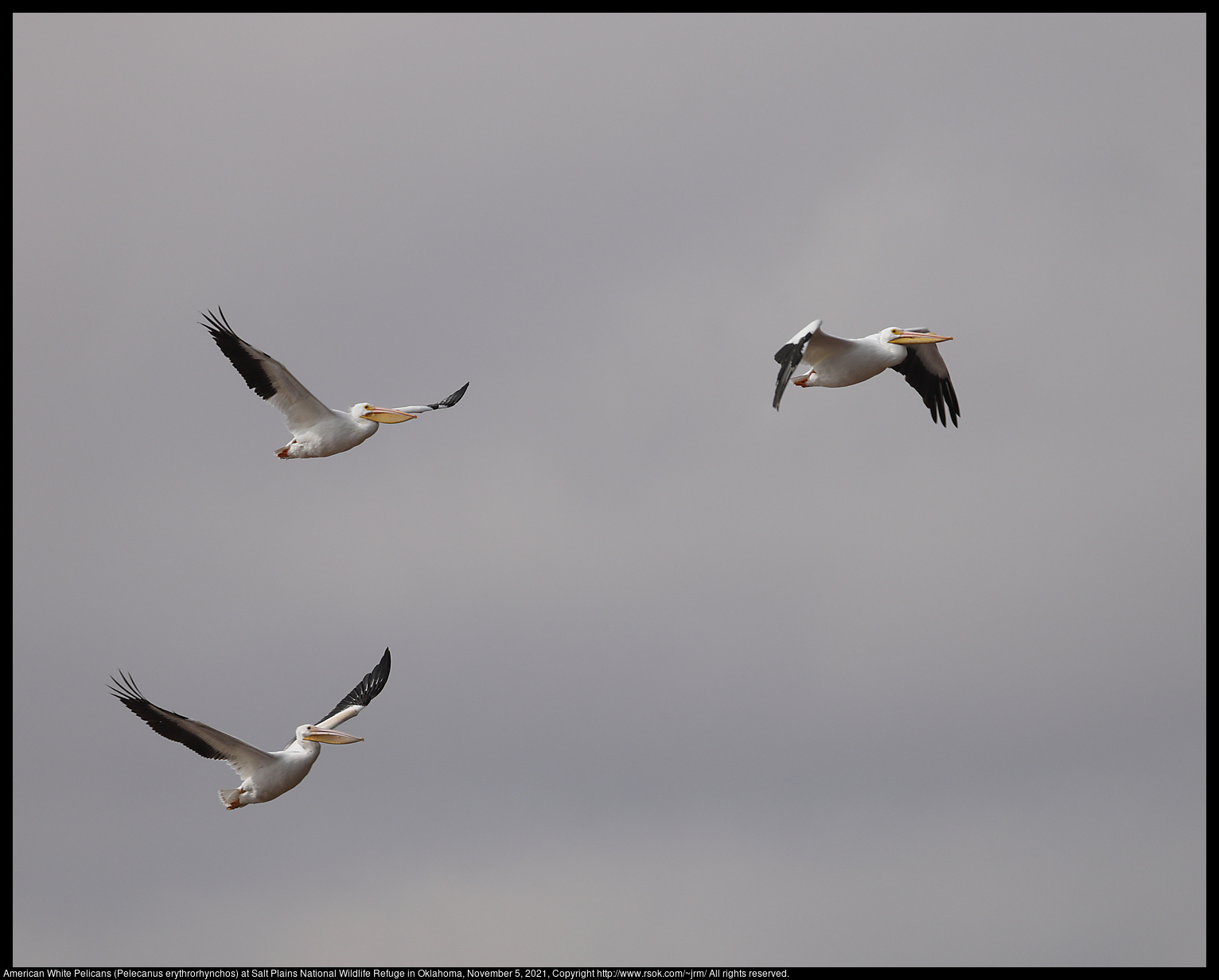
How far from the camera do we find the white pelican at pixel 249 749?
2205cm

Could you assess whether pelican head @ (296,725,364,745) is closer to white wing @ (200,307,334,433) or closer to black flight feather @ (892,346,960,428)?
white wing @ (200,307,334,433)

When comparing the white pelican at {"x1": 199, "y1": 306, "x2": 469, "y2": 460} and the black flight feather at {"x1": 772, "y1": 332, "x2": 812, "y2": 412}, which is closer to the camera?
the black flight feather at {"x1": 772, "y1": 332, "x2": 812, "y2": 412}

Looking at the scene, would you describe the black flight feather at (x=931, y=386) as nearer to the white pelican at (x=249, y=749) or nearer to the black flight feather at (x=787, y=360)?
the black flight feather at (x=787, y=360)

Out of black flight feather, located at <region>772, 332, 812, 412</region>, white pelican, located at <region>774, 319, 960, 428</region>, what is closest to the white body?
white pelican, located at <region>774, 319, 960, 428</region>

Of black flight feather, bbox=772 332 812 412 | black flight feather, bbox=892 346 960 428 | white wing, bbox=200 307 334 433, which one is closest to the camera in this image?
black flight feather, bbox=772 332 812 412

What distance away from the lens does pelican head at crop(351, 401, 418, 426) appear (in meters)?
24.5

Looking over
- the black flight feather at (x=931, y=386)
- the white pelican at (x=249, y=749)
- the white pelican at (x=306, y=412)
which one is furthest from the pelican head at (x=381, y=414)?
the black flight feather at (x=931, y=386)

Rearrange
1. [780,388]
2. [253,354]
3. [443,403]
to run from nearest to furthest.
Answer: [780,388] < [253,354] < [443,403]

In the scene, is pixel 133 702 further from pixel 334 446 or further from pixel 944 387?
pixel 944 387

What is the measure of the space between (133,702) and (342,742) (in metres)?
3.28

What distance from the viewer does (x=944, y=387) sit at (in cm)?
2647

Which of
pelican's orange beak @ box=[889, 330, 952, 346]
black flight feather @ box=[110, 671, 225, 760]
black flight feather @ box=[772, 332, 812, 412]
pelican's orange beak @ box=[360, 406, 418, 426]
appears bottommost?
black flight feather @ box=[110, 671, 225, 760]

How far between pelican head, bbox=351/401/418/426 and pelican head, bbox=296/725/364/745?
4642 mm
